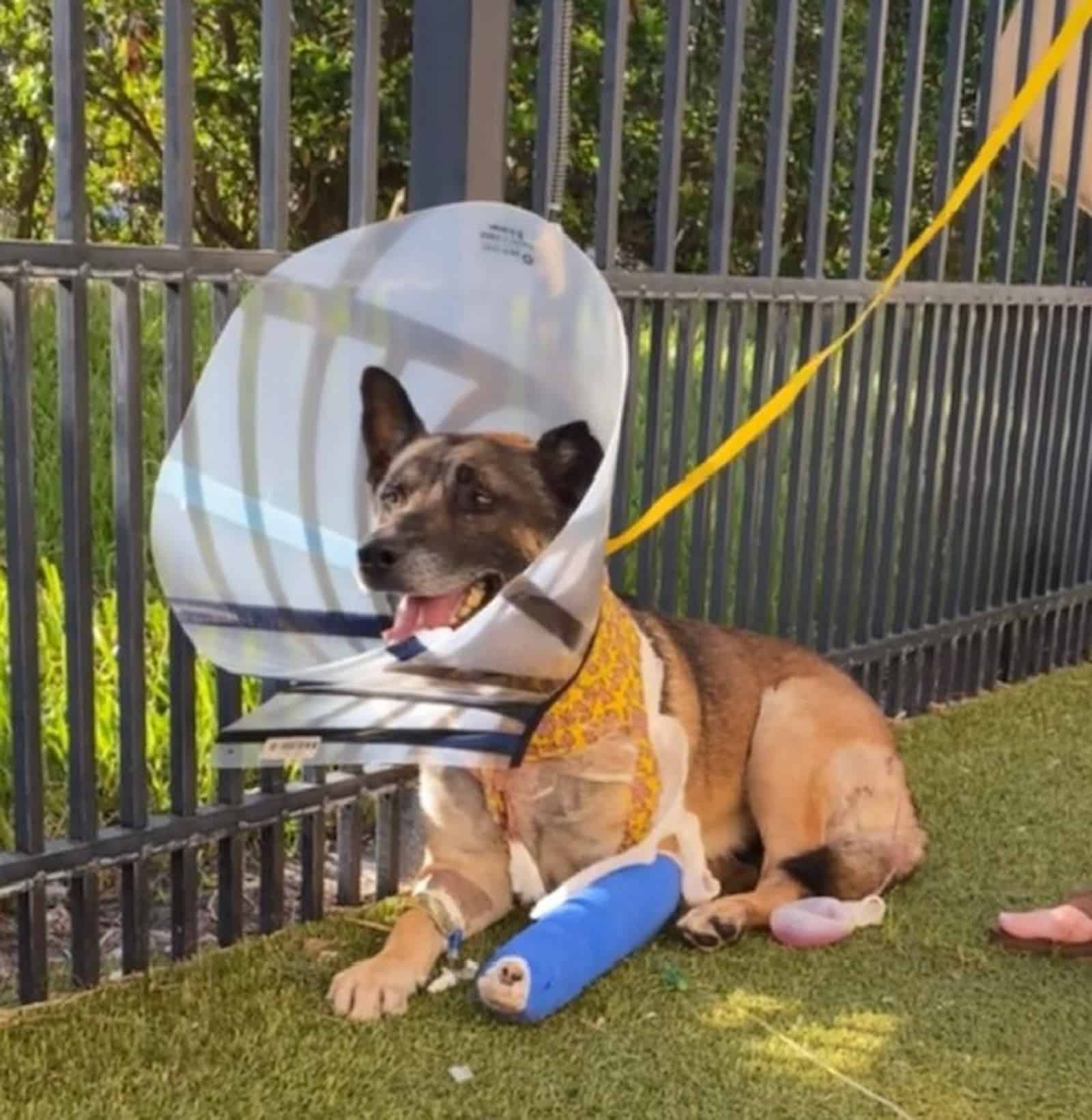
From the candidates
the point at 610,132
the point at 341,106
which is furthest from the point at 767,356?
the point at 341,106

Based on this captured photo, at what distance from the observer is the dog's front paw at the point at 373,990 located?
2867 millimetres

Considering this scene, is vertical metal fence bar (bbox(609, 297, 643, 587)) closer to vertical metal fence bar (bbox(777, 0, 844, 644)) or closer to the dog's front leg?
vertical metal fence bar (bbox(777, 0, 844, 644))

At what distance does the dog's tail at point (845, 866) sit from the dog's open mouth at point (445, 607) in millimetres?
1071

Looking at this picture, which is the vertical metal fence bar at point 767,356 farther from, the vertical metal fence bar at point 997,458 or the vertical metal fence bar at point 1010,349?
the vertical metal fence bar at point 997,458

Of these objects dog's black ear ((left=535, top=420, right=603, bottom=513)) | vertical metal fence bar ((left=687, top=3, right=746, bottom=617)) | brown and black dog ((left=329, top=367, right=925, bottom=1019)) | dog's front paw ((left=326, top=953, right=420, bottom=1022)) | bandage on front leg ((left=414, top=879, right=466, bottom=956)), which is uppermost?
vertical metal fence bar ((left=687, top=3, right=746, bottom=617))

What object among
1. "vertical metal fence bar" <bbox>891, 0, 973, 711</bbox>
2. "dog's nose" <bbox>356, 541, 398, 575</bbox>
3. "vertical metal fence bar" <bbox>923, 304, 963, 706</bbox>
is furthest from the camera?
"vertical metal fence bar" <bbox>923, 304, 963, 706</bbox>

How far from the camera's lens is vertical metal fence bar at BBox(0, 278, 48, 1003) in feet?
8.75

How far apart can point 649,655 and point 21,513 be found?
4.15 feet

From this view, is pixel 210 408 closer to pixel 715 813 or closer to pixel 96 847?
pixel 96 847

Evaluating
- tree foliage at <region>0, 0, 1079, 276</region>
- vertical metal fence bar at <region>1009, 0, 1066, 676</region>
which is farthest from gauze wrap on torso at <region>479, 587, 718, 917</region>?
tree foliage at <region>0, 0, 1079, 276</region>

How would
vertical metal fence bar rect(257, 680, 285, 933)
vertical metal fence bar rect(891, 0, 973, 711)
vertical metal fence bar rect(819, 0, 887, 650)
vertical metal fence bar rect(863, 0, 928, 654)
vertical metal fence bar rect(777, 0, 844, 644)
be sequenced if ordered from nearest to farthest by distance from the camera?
vertical metal fence bar rect(257, 680, 285, 933)
vertical metal fence bar rect(777, 0, 844, 644)
vertical metal fence bar rect(819, 0, 887, 650)
vertical metal fence bar rect(863, 0, 928, 654)
vertical metal fence bar rect(891, 0, 973, 711)

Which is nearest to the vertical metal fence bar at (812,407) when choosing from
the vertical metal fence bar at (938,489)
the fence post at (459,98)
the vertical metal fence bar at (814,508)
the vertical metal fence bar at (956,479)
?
the vertical metal fence bar at (814,508)

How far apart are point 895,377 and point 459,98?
196 cm

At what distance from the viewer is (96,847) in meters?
2.96
